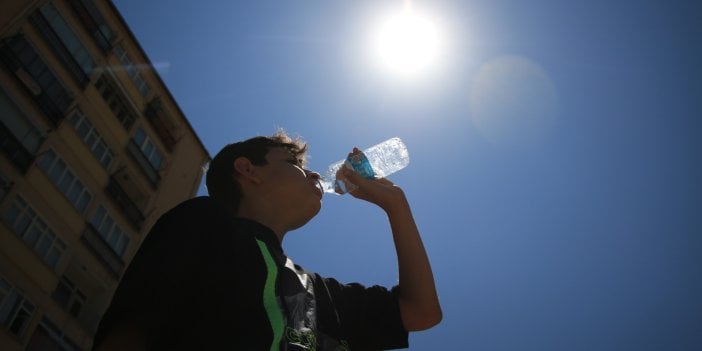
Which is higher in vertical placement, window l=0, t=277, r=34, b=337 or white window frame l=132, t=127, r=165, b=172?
white window frame l=132, t=127, r=165, b=172

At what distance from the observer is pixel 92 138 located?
18312 mm

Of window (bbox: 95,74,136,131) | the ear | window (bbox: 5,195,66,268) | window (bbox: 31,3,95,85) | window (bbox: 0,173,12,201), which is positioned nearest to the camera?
the ear

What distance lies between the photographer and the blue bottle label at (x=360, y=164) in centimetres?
351

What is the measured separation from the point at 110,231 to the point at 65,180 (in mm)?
2686

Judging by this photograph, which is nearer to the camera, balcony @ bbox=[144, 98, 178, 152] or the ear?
the ear

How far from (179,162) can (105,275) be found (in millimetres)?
7219

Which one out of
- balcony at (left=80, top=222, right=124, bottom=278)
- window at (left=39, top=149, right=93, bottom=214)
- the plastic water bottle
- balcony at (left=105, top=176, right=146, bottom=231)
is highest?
balcony at (left=105, top=176, right=146, bottom=231)

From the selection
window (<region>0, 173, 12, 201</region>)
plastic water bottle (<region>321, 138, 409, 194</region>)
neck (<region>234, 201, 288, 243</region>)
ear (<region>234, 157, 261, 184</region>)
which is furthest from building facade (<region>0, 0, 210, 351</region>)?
neck (<region>234, 201, 288, 243</region>)

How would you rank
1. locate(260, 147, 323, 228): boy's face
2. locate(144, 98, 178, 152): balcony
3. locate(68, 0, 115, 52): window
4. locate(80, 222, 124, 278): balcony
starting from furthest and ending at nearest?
locate(144, 98, 178, 152): balcony → locate(68, 0, 115, 52): window → locate(80, 222, 124, 278): balcony → locate(260, 147, 323, 228): boy's face

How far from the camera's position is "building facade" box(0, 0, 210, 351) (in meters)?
14.3

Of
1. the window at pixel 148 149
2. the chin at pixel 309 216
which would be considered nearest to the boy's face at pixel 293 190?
the chin at pixel 309 216

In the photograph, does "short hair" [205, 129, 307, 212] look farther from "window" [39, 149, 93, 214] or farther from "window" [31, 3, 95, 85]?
"window" [31, 3, 95, 85]

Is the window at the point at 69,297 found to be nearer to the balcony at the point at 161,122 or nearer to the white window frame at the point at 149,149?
the white window frame at the point at 149,149

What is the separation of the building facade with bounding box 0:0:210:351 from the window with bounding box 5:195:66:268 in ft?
0.10
